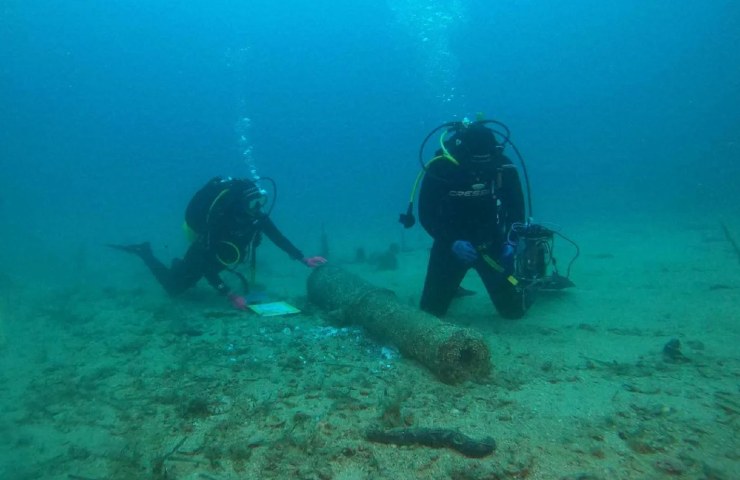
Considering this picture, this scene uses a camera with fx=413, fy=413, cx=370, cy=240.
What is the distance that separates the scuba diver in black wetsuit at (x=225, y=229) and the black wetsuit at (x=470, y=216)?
2.38 meters

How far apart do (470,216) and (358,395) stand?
3079 millimetres

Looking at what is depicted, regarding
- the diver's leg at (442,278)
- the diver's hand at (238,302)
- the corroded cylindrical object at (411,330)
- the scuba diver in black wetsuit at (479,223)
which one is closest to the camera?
the corroded cylindrical object at (411,330)

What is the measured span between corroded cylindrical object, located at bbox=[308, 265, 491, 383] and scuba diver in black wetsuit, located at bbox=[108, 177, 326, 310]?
153 cm

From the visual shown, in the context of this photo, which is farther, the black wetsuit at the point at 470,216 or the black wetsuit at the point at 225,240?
the black wetsuit at the point at 225,240

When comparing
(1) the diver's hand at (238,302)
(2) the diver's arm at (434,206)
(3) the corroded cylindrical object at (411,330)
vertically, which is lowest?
(1) the diver's hand at (238,302)

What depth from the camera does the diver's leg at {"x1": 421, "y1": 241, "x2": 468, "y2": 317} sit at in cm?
592

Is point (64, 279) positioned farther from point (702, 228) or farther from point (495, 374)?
point (702, 228)

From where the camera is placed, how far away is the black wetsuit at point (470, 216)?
556cm

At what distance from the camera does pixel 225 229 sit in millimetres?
7000

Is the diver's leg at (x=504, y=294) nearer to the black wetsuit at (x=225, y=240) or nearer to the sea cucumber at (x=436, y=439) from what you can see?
the sea cucumber at (x=436, y=439)

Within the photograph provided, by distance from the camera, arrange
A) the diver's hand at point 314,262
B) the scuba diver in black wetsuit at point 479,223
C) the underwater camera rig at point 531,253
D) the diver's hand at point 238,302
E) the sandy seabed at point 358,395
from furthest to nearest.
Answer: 1. the diver's hand at point 314,262
2. the diver's hand at point 238,302
3. the scuba diver in black wetsuit at point 479,223
4. the underwater camera rig at point 531,253
5. the sandy seabed at point 358,395

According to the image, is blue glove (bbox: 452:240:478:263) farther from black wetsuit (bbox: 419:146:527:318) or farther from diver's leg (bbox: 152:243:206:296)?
diver's leg (bbox: 152:243:206:296)

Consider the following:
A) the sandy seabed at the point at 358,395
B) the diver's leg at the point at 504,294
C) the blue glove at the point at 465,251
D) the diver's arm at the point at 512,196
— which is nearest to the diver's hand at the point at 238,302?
the sandy seabed at the point at 358,395

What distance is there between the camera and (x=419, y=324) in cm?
439
